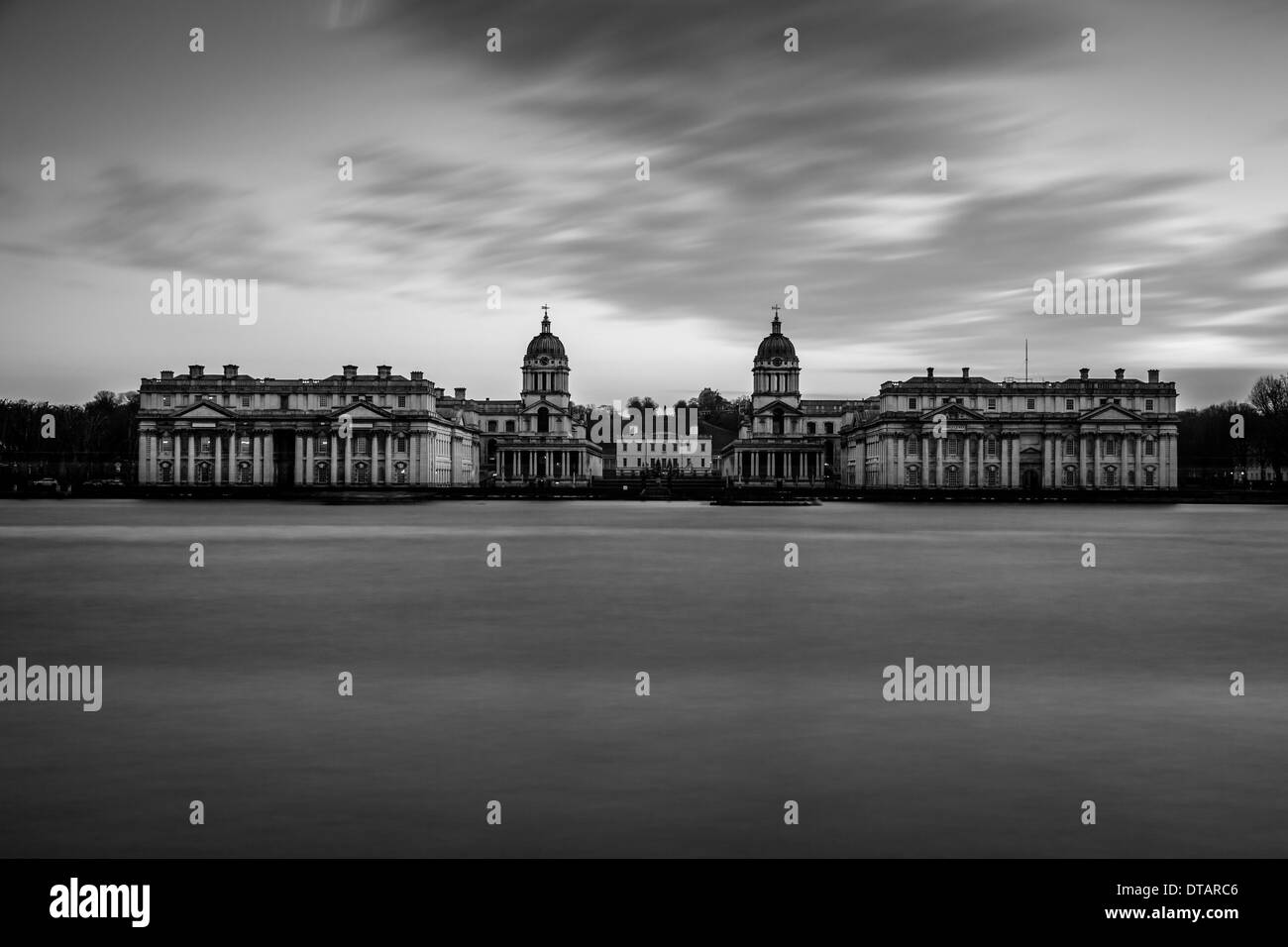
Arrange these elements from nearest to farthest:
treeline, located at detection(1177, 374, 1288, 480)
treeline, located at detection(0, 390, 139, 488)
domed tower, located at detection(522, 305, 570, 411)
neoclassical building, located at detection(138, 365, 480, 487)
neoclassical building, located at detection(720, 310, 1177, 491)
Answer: treeline, located at detection(1177, 374, 1288, 480) → neoclassical building, located at detection(720, 310, 1177, 491) → neoclassical building, located at detection(138, 365, 480, 487) → treeline, located at detection(0, 390, 139, 488) → domed tower, located at detection(522, 305, 570, 411)

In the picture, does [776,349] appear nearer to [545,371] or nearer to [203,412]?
[545,371]

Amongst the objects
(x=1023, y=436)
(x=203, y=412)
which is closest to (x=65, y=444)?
(x=203, y=412)

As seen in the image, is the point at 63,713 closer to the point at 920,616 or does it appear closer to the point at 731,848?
the point at 731,848

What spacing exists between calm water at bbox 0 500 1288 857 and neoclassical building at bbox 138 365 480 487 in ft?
363

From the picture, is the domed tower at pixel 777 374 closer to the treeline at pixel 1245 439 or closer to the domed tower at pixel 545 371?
the domed tower at pixel 545 371

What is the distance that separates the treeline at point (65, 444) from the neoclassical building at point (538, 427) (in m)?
50.1

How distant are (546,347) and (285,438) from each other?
43267 millimetres

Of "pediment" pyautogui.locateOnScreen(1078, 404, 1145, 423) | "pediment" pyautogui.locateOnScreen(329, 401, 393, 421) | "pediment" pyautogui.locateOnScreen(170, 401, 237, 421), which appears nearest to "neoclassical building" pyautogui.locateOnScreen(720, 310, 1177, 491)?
"pediment" pyautogui.locateOnScreen(1078, 404, 1145, 423)

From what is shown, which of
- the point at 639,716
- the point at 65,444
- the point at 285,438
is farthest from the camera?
the point at 65,444

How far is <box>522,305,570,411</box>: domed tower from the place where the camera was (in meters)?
174

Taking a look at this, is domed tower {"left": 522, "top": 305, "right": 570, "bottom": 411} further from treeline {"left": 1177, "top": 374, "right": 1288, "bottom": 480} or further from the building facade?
treeline {"left": 1177, "top": 374, "right": 1288, "bottom": 480}

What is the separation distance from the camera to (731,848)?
33.7 feet

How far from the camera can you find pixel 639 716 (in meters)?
15.1

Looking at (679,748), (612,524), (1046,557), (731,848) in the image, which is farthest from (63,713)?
(612,524)
